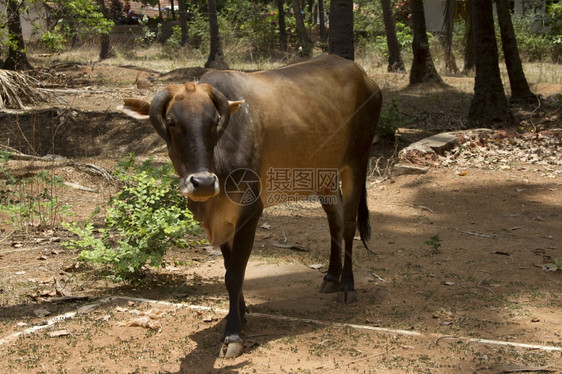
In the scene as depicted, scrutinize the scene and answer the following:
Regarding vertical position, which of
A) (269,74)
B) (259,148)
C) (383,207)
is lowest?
(383,207)

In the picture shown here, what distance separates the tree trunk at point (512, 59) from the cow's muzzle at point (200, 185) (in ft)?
37.0

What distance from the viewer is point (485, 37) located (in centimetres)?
1195

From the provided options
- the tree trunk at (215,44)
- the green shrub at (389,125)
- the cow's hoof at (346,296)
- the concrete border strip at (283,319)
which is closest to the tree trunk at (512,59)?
the green shrub at (389,125)

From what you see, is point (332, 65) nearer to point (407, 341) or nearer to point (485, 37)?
point (407, 341)

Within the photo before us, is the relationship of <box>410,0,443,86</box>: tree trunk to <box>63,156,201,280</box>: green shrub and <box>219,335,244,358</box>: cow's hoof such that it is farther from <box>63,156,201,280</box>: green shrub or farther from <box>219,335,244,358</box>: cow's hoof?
<box>219,335,244,358</box>: cow's hoof

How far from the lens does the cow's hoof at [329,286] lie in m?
5.55

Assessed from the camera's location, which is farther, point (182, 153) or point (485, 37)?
point (485, 37)

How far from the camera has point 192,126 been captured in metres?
3.76

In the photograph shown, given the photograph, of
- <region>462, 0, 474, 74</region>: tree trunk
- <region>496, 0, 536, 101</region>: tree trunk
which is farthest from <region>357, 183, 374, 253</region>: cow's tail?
<region>462, 0, 474, 74</region>: tree trunk

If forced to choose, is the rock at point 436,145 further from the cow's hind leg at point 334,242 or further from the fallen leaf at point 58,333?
the fallen leaf at point 58,333

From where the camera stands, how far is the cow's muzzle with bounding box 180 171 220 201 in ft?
11.8

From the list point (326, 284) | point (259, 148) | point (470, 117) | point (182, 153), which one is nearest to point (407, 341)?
point (326, 284)

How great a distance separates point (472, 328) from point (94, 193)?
17.9ft

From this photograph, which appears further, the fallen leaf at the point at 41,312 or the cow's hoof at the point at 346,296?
the cow's hoof at the point at 346,296
